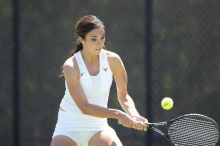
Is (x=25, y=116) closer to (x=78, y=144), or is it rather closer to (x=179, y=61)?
(x=179, y=61)

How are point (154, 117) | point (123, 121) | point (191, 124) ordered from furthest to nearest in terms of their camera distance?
point (154, 117)
point (191, 124)
point (123, 121)

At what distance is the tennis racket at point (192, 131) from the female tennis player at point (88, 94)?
11.6 inches

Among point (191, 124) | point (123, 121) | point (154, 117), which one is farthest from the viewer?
point (154, 117)

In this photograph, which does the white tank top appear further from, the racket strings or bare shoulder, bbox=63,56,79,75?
the racket strings

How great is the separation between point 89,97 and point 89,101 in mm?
25

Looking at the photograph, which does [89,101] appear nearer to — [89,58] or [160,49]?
[89,58]

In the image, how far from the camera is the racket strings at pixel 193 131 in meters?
4.46

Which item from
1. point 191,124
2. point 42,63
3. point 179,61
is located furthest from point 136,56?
point 191,124

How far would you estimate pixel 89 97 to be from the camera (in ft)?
14.1

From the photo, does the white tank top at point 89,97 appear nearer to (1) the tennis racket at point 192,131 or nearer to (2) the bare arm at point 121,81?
(2) the bare arm at point 121,81

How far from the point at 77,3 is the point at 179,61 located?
1.10m

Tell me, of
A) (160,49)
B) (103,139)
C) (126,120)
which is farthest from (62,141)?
(160,49)

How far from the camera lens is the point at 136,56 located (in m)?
6.71

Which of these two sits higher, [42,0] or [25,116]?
[42,0]
